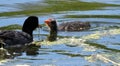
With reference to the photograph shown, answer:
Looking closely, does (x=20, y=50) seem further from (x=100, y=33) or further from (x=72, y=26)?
(x=72, y=26)

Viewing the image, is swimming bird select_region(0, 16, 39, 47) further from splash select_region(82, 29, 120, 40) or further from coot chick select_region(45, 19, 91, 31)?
splash select_region(82, 29, 120, 40)

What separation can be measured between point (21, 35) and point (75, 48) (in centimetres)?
206

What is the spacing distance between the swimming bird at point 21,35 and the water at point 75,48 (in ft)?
0.80

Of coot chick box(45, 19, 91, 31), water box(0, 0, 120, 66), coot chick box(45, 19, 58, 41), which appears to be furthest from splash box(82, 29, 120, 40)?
coot chick box(45, 19, 58, 41)

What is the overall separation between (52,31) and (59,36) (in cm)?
102

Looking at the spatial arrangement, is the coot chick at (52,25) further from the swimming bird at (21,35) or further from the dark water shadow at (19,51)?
the dark water shadow at (19,51)

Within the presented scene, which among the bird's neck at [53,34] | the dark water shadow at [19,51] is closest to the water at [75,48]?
the dark water shadow at [19,51]

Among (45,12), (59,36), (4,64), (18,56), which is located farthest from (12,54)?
(45,12)

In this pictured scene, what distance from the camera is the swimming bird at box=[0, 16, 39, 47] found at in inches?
619

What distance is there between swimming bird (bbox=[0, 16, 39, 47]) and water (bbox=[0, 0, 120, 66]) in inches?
9.6

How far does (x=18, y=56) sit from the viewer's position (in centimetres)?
1438

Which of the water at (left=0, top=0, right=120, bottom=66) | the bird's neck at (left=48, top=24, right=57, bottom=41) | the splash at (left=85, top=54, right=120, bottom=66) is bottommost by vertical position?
the bird's neck at (left=48, top=24, right=57, bottom=41)

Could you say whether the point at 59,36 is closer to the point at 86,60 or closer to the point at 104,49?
the point at 104,49

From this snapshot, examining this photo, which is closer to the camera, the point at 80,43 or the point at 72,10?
the point at 80,43
